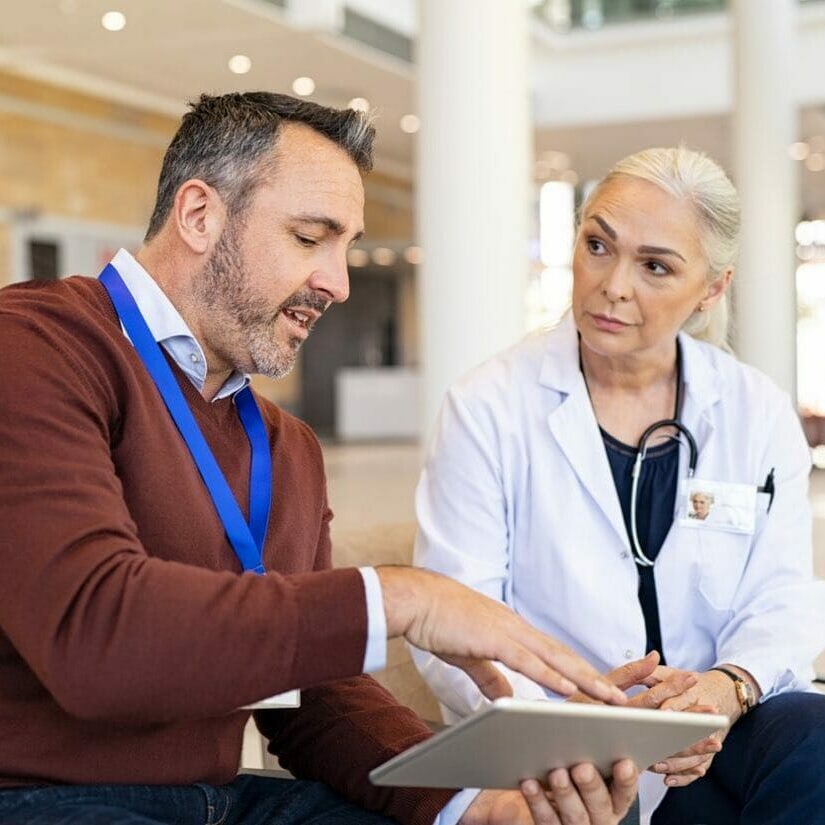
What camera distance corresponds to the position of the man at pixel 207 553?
137 cm

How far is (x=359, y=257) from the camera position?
23953mm

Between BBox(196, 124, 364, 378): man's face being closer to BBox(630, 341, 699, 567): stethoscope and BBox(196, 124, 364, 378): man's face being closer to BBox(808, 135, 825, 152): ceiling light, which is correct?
BBox(630, 341, 699, 567): stethoscope

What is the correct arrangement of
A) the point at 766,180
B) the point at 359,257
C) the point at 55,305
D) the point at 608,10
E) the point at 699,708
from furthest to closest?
the point at 359,257 < the point at 608,10 < the point at 766,180 < the point at 699,708 < the point at 55,305

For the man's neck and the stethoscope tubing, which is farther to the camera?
the stethoscope tubing

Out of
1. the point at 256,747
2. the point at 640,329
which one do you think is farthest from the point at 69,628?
the point at 256,747

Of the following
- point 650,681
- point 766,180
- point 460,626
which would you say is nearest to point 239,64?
point 766,180

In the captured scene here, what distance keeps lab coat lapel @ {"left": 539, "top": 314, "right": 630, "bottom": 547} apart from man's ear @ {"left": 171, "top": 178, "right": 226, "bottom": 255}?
948 millimetres

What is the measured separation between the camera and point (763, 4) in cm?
1163

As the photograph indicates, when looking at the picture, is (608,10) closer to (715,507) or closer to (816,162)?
(816,162)

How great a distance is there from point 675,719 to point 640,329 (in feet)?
4.14

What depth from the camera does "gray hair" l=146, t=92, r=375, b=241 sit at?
184cm

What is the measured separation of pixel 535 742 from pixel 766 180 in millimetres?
11331

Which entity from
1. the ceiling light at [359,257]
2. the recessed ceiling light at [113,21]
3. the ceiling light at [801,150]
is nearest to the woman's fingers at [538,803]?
the recessed ceiling light at [113,21]

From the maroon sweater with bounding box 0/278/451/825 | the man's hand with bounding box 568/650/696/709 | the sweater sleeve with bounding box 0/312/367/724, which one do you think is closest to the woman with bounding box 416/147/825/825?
the man's hand with bounding box 568/650/696/709
